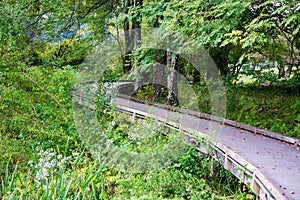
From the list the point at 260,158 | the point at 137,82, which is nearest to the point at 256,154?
the point at 260,158

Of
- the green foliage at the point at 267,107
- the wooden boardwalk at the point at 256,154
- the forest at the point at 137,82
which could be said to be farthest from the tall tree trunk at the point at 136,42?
the green foliage at the point at 267,107

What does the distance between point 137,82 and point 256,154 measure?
245 inches

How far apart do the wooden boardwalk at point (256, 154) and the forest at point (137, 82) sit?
0.42 m

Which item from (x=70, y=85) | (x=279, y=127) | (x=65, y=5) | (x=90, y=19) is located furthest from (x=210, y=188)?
(x=90, y=19)

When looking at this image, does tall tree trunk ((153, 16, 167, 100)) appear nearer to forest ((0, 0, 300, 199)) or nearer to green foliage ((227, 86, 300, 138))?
forest ((0, 0, 300, 199))

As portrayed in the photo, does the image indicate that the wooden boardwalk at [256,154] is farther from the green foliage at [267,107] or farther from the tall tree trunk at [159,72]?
the tall tree trunk at [159,72]

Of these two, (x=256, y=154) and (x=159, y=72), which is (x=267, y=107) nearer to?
(x=256, y=154)

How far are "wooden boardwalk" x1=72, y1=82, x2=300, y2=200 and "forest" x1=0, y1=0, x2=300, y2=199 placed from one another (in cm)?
42

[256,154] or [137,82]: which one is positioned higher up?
[137,82]

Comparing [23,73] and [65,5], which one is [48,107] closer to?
[23,73]

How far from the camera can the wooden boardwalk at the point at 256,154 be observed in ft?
9.02

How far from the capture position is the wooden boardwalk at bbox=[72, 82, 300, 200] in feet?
9.02

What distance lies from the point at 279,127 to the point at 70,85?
4.58 meters

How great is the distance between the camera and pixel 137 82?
9508 millimetres
